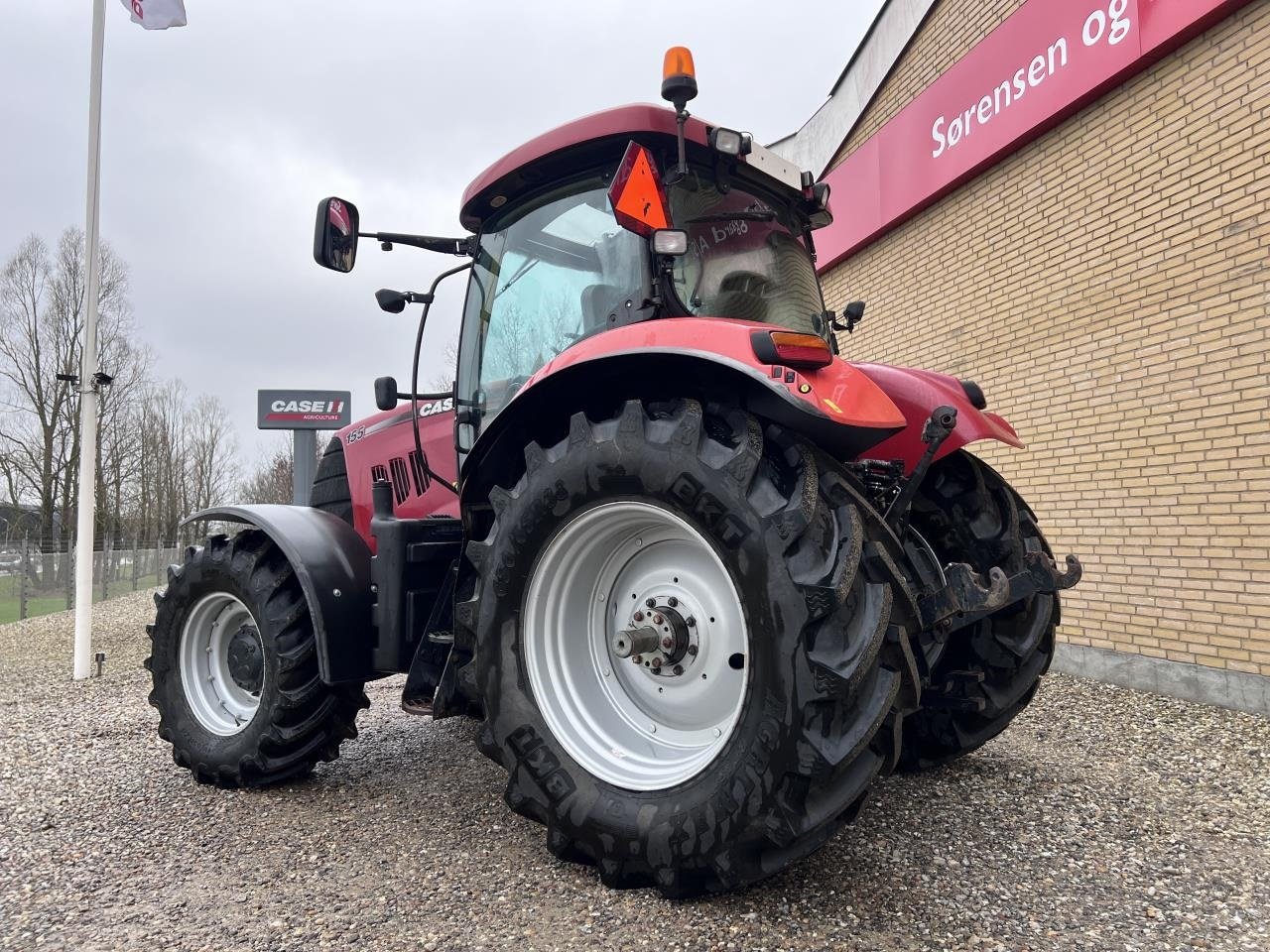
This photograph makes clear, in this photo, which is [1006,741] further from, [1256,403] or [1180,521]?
[1256,403]

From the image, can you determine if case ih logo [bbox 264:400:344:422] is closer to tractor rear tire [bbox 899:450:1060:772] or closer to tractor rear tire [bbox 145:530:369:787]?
tractor rear tire [bbox 145:530:369:787]

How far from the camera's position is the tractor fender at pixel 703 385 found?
2117 mm

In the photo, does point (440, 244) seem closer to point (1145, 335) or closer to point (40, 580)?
point (1145, 335)

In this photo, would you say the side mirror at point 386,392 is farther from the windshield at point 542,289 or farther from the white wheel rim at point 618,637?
the white wheel rim at point 618,637

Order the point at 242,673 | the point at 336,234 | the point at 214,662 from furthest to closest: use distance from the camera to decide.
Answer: the point at 214,662 < the point at 242,673 < the point at 336,234

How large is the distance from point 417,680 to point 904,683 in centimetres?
188

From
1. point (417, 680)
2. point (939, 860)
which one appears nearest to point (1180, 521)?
point (939, 860)

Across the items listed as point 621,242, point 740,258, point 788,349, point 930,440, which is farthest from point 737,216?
point 930,440

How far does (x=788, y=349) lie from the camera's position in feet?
7.02

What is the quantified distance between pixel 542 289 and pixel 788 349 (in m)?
1.35

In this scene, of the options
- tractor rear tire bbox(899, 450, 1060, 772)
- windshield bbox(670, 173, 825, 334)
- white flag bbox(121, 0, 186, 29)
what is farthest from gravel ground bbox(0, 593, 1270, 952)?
white flag bbox(121, 0, 186, 29)

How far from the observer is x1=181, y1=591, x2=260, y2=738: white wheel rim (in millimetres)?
3717

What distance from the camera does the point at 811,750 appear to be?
194 cm

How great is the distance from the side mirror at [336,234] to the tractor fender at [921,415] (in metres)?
2.11
